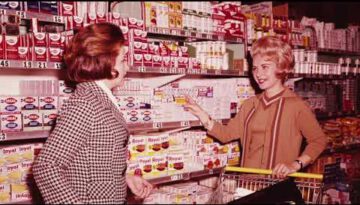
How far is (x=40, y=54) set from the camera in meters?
2.41

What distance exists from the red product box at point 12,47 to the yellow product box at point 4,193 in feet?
2.57

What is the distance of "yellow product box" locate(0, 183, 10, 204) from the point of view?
2369mm

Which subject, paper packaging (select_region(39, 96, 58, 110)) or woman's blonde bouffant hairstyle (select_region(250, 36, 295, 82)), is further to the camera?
woman's blonde bouffant hairstyle (select_region(250, 36, 295, 82))

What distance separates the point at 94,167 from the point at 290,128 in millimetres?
1710

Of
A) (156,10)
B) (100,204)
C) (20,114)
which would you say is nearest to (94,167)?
(100,204)

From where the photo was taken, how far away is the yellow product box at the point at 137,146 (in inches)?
113

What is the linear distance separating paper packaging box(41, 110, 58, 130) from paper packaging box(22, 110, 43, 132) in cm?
2

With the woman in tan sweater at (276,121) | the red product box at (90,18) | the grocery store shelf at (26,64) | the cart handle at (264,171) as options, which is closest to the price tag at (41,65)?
the grocery store shelf at (26,64)

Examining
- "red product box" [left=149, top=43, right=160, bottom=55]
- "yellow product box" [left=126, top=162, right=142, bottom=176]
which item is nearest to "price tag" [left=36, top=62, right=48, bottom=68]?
"red product box" [left=149, top=43, right=160, bottom=55]

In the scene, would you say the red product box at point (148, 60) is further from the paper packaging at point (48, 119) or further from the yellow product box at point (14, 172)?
the yellow product box at point (14, 172)

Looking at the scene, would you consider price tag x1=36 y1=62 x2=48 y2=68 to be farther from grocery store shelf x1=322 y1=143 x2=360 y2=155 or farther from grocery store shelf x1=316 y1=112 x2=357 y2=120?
grocery store shelf x1=322 y1=143 x2=360 y2=155

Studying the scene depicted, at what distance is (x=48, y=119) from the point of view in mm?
2475

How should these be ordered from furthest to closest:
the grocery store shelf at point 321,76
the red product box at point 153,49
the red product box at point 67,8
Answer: the grocery store shelf at point 321,76, the red product box at point 153,49, the red product box at point 67,8

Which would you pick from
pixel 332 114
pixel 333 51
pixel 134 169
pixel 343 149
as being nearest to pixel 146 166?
pixel 134 169
